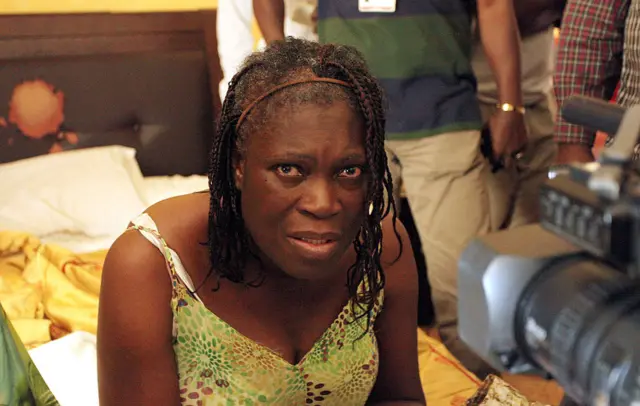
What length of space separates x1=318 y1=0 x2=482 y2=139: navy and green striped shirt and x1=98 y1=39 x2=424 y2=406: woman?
74cm

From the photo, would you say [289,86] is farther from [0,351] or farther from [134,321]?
[0,351]

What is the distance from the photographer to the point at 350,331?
1258 mm

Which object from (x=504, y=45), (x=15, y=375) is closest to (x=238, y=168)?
(x=15, y=375)

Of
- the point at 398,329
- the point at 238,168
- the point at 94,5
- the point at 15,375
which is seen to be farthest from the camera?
the point at 94,5

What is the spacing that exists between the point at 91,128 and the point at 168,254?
170cm

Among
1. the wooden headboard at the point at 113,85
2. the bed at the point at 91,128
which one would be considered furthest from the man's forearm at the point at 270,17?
the wooden headboard at the point at 113,85

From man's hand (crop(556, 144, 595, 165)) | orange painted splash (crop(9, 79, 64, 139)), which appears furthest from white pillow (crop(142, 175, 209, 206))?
man's hand (crop(556, 144, 595, 165))

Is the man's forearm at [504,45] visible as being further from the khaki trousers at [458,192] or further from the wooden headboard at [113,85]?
the wooden headboard at [113,85]

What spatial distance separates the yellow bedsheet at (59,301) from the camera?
67.4 inches

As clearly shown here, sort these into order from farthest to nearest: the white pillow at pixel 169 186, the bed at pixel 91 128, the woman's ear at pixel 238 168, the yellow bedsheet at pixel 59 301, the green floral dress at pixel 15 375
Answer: the white pillow at pixel 169 186, the bed at pixel 91 128, the yellow bedsheet at pixel 59 301, the woman's ear at pixel 238 168, the green floral dress at pixel 15 375

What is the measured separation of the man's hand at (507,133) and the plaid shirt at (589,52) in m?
0.23

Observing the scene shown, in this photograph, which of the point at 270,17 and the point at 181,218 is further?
the point at 270,17

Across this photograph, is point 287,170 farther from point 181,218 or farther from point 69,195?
point 69,195

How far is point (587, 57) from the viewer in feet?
5.43
